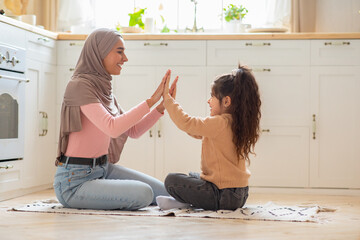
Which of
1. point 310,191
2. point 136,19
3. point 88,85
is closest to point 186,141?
point 310,191

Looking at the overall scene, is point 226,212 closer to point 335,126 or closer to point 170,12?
point 335,126

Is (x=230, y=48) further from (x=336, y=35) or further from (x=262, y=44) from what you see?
(x=336, y=35)

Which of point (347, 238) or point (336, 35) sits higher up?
point (336, 35)

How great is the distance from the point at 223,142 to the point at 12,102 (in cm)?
128

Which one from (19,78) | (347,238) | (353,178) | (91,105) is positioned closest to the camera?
(347,238)

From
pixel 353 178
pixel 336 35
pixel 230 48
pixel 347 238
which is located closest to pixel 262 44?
pixel 230 48

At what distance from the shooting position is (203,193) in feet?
9.15

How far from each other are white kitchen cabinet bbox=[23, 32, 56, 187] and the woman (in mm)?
866

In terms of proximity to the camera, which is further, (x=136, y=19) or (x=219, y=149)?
(x=136, y=19)

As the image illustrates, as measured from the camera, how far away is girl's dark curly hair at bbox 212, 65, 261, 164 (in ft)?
9.15

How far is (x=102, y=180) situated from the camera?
2.83 metres

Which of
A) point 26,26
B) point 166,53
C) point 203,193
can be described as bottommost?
point 203,193

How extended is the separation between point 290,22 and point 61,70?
174 cm

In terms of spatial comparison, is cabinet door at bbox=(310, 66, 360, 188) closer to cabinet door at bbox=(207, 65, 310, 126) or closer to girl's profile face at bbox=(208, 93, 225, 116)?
cabinet door at bbox=(207, 65, 310, 126)
